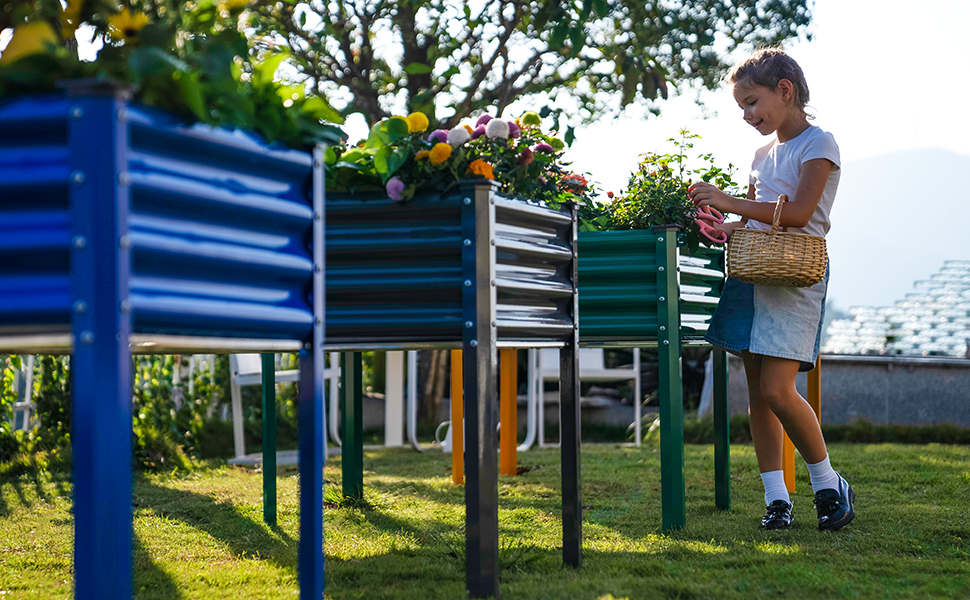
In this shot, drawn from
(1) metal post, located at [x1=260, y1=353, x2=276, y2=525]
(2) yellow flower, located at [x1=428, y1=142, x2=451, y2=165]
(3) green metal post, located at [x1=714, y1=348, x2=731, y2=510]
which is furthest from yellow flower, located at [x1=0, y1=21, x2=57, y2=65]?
(3) green metal post, located at [x1=714, y1=348, x2=731, y2=510]

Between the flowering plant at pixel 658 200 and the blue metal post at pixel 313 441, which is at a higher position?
the flowering plant at pixel 658 200

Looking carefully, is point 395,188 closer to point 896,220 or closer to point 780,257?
point 780,257

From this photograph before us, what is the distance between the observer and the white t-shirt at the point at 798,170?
9.41 feet

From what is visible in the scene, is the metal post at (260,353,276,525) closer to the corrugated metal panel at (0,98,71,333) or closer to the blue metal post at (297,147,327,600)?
the blue metal post at (297,147,327,600)

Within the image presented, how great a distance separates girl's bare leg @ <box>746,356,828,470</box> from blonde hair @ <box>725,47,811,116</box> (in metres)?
0.92

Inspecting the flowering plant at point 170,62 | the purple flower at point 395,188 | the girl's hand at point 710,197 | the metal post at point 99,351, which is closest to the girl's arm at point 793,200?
the girl's hand at point 710,197

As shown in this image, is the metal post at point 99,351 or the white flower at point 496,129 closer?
the metal post at point 99,351

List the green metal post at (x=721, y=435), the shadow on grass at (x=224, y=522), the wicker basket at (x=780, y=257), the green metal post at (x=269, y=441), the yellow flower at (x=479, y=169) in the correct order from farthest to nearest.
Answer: the green metal post at (x=721, y=435), the green metal post at (x=269, y=441), the wicker basket at (x=780, y=257), the shadow on grass at (x=224, y=522), the yellow flower at (x=479, y=169)

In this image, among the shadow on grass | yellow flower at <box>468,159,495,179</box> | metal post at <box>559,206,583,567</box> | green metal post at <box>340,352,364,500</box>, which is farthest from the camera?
green metal post at <box>340,352,364,500</box>

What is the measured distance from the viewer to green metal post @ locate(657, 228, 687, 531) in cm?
283

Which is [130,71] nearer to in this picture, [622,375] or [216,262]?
[216,262]

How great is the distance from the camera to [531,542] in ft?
8.70

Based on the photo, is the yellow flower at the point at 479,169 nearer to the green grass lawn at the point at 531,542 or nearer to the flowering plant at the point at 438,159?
the flowering plant at the point at 438,159

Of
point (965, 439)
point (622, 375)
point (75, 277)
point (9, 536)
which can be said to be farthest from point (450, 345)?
point (965, 439)
